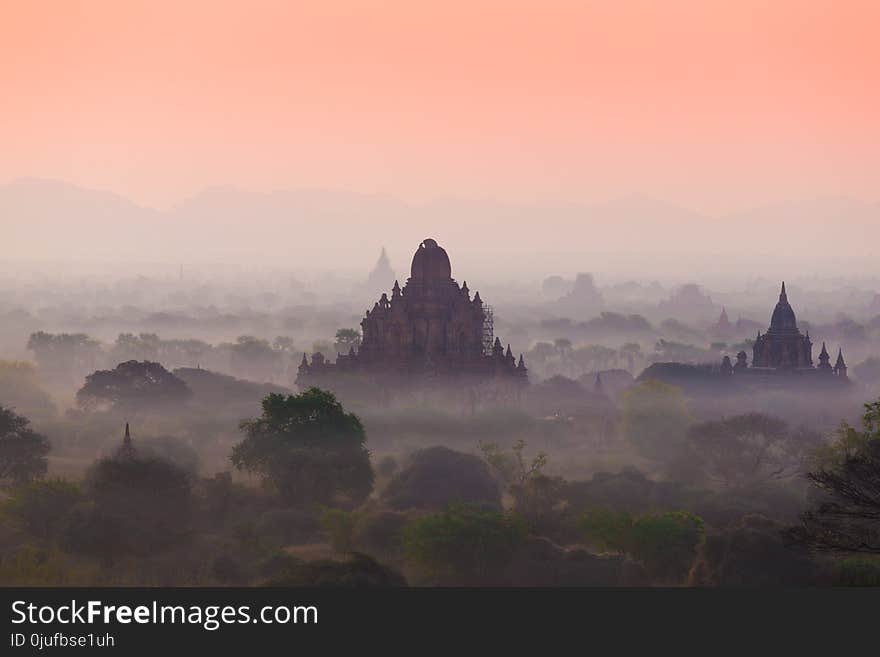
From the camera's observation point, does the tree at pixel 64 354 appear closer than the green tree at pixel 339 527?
No

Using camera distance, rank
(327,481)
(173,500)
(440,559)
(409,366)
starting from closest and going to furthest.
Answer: (440,559) < (173,500) < (327,481) < (409,366)

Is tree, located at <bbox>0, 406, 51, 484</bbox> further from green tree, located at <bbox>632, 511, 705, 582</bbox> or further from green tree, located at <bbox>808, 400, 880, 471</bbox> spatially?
green tree, located at <bbox>808, 400, 880, 471</bbox>

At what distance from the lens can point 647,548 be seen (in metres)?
55.7

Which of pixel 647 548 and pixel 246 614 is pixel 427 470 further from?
pixel 246 614

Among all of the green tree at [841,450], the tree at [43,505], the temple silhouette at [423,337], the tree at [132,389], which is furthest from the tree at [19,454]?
the green tree at [841,450]

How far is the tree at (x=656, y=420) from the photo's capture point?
303 feet

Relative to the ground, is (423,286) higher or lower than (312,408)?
higher

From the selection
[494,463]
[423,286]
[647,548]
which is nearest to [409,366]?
[423,286]

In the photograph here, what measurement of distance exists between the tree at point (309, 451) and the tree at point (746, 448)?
21894 mm

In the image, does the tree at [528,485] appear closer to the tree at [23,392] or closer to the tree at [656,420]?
the tree at [656,420]

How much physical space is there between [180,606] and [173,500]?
915 inches

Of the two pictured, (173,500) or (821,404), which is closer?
(173,500)

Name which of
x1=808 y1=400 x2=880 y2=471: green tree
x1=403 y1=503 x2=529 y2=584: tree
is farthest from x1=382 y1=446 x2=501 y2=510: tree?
x1=808 y1=400 x2=880 y2=471: green tree

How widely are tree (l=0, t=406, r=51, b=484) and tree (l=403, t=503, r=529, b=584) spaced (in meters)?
25.4
